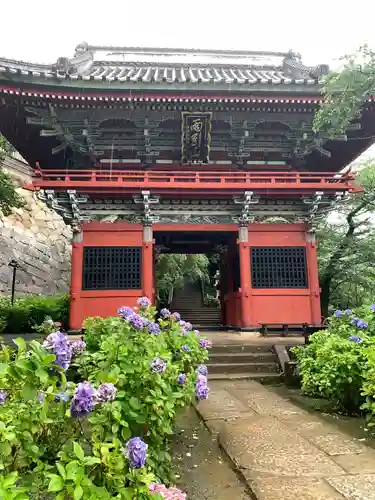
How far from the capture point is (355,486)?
2.89 metres

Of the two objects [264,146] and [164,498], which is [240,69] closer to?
[264,146]

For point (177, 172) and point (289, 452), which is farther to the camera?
point (177, 172)

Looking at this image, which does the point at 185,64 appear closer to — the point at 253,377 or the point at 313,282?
the point at 313,282

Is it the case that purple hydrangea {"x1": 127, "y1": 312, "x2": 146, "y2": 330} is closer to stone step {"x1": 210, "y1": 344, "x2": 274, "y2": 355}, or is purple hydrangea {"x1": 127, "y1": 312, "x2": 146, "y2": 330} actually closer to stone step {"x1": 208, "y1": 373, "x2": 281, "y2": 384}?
stone step {"x1": 208, "y1": 373, "x2": 281, "y2": 384}

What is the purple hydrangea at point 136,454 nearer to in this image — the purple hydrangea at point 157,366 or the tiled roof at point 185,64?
the purple hydrangea at point 157,366

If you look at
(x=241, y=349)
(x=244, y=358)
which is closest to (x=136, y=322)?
(x=244, y=358)

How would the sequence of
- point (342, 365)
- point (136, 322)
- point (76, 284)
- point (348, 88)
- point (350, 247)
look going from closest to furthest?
point (136, 322) < point (342, 365) < point (348, 88) < point (76, 284) < point (350, 247)

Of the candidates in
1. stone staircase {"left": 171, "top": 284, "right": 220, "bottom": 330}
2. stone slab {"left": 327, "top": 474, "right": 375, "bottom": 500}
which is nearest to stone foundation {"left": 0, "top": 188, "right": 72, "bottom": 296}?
stone staircase {"left": 171, "top": 284, "right": 220, "bottom": 330}

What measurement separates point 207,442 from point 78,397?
295cm

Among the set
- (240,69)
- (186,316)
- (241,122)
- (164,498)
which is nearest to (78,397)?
(164,498)

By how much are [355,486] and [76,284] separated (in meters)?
9.91

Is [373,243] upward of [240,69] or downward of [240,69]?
A: downward

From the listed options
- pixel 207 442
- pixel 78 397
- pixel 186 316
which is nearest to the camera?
pixel 78 397

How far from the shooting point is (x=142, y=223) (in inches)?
485
